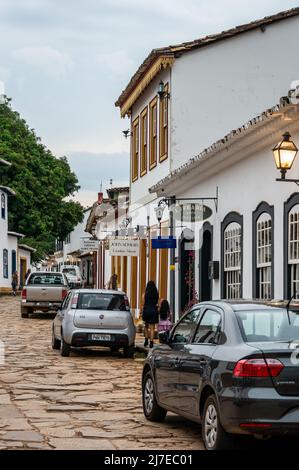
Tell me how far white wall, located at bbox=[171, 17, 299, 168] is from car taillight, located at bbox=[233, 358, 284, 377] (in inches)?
697

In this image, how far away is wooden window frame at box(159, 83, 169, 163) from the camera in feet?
89.8

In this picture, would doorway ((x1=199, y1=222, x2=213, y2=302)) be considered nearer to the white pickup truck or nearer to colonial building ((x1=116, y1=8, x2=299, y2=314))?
colonial building ((x1=116, y1=8, x2=299, y2=314))

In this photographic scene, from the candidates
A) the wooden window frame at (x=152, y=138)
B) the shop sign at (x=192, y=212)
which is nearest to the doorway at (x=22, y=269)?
the wooden window frame at (x=152, y=138)

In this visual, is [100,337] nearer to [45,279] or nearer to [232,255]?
[232,255]

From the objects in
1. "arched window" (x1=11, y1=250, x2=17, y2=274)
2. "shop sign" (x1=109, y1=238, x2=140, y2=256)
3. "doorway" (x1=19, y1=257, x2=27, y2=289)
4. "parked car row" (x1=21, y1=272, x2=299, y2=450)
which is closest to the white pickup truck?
"shop sign" (x1=109, y1=238, x2=140, y2=256)

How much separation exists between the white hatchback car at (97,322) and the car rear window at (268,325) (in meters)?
A: 11.8

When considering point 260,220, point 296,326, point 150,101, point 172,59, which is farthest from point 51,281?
point 296,326

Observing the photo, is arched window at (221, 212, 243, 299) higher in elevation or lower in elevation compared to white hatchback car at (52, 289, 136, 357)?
higher

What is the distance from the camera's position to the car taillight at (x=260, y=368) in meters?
8.58

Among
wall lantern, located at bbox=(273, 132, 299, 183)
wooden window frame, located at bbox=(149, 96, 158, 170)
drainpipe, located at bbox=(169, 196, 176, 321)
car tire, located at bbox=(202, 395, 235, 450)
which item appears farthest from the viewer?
wooden window frame, located at bbox=(149, 96, 158, 170)

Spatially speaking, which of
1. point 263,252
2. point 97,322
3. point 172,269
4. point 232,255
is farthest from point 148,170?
point 263,252

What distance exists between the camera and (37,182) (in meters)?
64.1

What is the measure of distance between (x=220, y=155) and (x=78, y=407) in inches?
322

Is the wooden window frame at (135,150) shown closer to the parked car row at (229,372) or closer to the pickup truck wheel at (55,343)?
the pickup truck wheel at (55,343)
